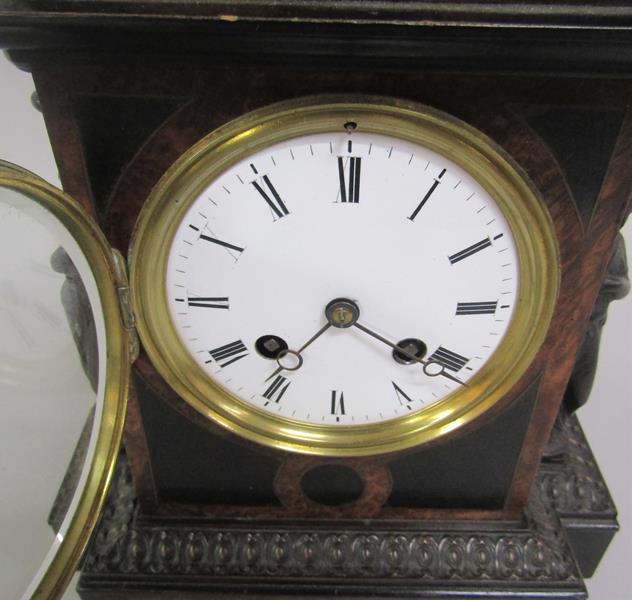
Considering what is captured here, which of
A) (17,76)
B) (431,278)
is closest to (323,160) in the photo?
(431,278)

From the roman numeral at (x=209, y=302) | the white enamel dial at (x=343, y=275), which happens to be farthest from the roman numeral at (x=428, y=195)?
the roman numeral at (x=209, y=302)

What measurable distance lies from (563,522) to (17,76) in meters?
1.06

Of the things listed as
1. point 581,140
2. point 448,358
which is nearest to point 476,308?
point 448,358

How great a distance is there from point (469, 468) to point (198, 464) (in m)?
0.36

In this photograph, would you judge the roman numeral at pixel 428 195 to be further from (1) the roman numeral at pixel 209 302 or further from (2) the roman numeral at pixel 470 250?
(1) the roman numeral at pixel 209 302

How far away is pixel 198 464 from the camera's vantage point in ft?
2.99

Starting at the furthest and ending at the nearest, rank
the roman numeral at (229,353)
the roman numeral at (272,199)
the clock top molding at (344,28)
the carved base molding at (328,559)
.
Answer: the carved base molding at (328,559) < the roman numeral at (229,353) < the roman numeral at (272,199) < the clock top molding at (344,28)

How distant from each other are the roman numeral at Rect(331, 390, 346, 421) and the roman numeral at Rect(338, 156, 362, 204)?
0.26 m

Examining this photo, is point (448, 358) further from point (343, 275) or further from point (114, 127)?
point (114, 127)

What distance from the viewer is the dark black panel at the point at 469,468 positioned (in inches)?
33.9

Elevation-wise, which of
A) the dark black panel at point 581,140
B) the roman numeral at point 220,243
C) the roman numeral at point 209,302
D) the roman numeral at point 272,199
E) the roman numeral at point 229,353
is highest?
the dark black panel at point 581,140

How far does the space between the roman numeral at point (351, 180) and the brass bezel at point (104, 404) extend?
0.80 feet

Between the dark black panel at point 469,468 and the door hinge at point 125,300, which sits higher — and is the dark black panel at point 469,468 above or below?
below

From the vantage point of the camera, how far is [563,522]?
98 cm
